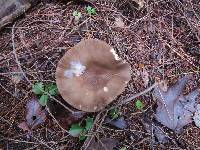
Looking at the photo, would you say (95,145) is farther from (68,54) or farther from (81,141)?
(68,54)

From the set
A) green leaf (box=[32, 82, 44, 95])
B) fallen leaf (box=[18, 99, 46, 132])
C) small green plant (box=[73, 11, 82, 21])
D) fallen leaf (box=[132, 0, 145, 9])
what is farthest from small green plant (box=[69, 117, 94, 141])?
fallen leaf (box=[132, 0, 145, 9])

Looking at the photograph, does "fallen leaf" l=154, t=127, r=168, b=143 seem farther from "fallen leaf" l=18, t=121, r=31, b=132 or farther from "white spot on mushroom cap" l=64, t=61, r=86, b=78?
"fallen leaf" l=18, t=121, r=31, b=132

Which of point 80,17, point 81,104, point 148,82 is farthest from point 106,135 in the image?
point 80,17

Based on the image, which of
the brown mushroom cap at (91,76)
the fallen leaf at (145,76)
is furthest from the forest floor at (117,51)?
the brown mushroom cap at (91,76)

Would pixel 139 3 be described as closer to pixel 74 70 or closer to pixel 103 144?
pixel 74 70

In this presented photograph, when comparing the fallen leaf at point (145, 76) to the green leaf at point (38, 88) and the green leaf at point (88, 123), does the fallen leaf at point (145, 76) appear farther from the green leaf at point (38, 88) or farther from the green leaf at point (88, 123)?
the green leaf at point (38, 88)

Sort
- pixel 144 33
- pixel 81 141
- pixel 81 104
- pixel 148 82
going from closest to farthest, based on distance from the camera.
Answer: pixel 81 104, pixel 81 141, pixel 148 82, pixel 144 33
